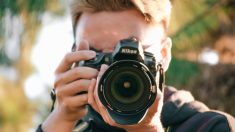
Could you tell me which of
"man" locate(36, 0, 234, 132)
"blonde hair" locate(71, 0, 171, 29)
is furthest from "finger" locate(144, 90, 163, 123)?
"blonde hair" locate(71, 0, 171, 29)

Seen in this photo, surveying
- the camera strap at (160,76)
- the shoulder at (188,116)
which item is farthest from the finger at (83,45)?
the shoulder at (188,116)

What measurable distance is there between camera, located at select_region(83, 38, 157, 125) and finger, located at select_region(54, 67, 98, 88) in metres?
0.07

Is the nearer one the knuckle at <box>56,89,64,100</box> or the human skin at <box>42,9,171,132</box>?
the human skin at <box>42,9,171,132</box>

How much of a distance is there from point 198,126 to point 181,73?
2.37 metres

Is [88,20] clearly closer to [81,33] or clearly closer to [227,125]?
[81,33]

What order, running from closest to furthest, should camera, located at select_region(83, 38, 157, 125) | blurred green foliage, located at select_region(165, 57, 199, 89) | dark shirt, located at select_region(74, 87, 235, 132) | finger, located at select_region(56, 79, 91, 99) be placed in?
camera, located at select_region(83, 38, 157, 125) → finger, located at select_region(56, 79, 91, 99) → dark shirt, located at select_region(74, 87, 235, 132) → blurred green foliage, located at select_region(165, 57, 199, 89)

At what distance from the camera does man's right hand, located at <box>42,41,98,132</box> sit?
2.21m

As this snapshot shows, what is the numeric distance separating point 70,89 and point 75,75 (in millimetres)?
48

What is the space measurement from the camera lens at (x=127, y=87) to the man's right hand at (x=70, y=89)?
8cm

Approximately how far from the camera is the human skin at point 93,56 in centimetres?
216

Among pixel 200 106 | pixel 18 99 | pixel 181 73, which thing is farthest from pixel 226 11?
pixel 18 99

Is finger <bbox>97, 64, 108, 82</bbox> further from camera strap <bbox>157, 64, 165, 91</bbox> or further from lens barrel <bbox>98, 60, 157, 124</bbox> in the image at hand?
camera strap <bbox>157, 64, 165, 91</bbox>

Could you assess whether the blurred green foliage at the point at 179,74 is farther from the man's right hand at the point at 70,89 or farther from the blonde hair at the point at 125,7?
the man's right hand at the point at 70,89

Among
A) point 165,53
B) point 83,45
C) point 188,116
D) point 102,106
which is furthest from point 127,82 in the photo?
point 188,116
